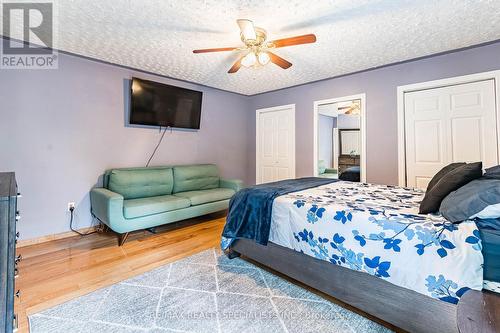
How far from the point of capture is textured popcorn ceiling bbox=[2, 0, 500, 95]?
80.7 inches

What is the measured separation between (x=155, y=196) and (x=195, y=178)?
74 centimetres

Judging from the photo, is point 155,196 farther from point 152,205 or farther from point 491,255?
point 491,255

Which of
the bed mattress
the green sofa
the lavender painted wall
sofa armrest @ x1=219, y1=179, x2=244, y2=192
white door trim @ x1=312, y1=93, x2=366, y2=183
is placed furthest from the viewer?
sofa armrest @ x1=219, y1=179, x2=244, y2=192

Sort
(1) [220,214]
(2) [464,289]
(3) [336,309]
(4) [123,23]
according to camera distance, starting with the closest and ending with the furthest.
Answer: (2) [464,289] → (3) [336,309] → (4) [123,23] → (1) [220,214]

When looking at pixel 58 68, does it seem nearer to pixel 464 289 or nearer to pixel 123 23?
pixel 123 23

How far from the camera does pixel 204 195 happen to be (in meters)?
A: 3.57

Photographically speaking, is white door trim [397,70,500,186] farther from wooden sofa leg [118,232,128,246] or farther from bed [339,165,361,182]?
wooden sofa leg [118,232,128,246]

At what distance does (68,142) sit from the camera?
3.06 metres

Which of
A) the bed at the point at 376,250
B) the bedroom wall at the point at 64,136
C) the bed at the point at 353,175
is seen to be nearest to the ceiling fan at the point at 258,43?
the bed at the point at 376,250

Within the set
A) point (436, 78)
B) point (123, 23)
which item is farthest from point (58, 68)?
point (436, 78)

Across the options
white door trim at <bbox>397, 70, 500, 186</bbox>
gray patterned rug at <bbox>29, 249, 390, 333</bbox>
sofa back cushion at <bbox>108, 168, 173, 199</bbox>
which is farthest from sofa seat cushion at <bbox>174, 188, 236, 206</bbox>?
white door trim at <bbox>397, 70, 500, 186</bbox>

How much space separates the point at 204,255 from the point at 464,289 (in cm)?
210

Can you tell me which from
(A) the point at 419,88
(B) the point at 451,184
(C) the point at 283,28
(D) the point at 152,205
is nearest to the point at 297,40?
(C) the point at 283,28

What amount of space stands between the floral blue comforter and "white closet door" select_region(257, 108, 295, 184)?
100 inches
